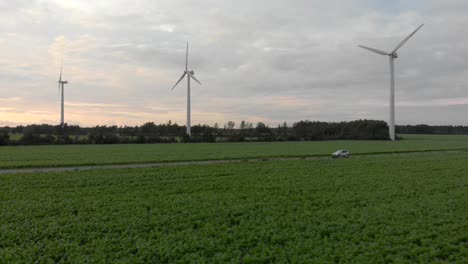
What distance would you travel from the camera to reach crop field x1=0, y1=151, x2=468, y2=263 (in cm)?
820

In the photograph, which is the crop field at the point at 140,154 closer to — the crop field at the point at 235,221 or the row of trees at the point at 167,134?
the crop field at the point at 235,221

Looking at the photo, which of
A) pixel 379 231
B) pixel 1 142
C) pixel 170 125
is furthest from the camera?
pixel 170 125

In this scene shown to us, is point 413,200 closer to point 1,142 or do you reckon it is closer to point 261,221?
point 261,221

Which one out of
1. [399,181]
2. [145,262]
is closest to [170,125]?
[399,181]

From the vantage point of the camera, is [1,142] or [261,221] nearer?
[261,221]

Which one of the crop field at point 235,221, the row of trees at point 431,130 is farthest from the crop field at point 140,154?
the row of trees at point 431,130

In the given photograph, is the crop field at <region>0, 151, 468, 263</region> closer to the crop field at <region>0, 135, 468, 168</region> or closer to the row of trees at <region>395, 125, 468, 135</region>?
the crop field at <region>0, 135, 468, 168</region>

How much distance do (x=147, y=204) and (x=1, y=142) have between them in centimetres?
7445

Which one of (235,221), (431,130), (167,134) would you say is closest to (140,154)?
(235,221)

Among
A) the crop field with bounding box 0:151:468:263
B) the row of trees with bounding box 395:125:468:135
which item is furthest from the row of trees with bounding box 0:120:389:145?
the crop field with bounding box 0:151:468:263

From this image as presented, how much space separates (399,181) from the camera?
1919cm

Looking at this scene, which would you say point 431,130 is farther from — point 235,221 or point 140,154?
point 235,221

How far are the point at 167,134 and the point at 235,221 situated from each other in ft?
348

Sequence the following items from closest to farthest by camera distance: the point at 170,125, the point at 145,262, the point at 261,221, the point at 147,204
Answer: the point at 145,262 < the point at 261,221 < the point at 147,204 < the point at 170,125
